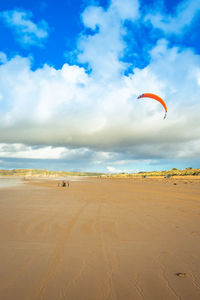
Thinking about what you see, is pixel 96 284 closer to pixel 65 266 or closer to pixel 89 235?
pixel 65 266

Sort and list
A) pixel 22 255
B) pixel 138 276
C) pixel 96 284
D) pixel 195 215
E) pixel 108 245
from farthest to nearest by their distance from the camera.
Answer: pixel 195 215
pixel 108 245
pixel 22 255
pixel 138 276
pixel 96 284

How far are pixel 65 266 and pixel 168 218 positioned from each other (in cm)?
513

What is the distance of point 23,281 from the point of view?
3.18m

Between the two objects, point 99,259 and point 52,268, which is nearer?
point 52,268

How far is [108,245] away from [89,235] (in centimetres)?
90

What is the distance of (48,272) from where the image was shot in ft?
11.3

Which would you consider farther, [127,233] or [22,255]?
[127,233]

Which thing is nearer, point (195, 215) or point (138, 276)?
point (138, 276)

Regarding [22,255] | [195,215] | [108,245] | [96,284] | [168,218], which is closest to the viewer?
[96,284]

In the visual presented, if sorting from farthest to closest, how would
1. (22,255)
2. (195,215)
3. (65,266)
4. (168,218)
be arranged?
1. (195,215)
2. (168,218)
3. (22,255)
4. (65,266)

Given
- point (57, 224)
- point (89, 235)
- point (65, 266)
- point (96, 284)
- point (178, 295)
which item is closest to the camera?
point (178, 295)

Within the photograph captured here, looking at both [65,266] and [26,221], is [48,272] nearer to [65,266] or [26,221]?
[65,266]

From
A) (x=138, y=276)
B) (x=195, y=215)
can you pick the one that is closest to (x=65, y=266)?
(x=138, y=276)

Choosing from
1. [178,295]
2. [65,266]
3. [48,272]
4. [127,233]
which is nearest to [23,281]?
[48,272]
